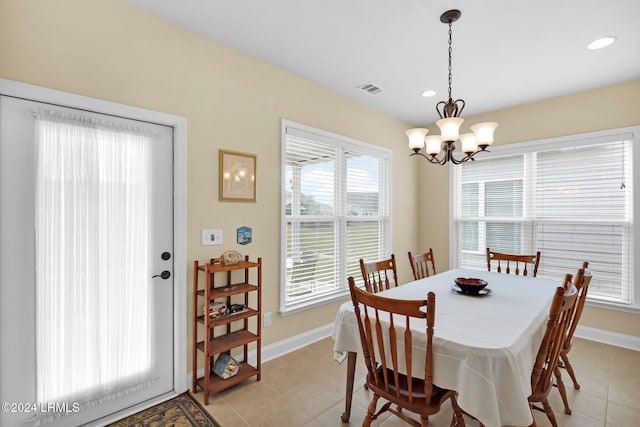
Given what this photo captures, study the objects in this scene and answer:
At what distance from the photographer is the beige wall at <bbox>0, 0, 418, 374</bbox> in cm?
179

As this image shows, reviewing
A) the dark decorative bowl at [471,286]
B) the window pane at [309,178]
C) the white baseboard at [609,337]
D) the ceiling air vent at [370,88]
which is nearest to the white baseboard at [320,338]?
the white baseboard at [609,337]

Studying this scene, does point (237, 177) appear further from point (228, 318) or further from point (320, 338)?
point (320, 338)

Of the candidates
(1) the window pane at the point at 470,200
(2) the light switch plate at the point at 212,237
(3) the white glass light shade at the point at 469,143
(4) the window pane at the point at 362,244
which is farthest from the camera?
(1) the window pane at the point at 470,200

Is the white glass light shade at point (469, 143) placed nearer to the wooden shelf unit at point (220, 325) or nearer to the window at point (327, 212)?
the window at point (327, 212)

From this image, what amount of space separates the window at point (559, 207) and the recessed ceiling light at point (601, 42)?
4.02ft

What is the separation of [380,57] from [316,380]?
2.88 metres

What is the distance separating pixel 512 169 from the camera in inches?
157

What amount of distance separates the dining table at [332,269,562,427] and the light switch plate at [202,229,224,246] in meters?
1.21

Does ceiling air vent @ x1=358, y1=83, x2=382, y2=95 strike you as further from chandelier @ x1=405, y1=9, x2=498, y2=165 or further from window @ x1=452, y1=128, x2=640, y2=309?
window @ x1=452, y1=128, x2=640, y2=309

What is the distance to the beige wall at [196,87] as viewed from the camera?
1790 millimetres

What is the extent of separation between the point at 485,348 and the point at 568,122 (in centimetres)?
350

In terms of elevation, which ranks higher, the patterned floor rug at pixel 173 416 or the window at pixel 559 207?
the window at pixel 559 207

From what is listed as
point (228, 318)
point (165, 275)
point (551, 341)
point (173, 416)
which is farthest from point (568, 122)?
point (173, 416)

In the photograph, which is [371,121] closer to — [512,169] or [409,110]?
[409,110]
